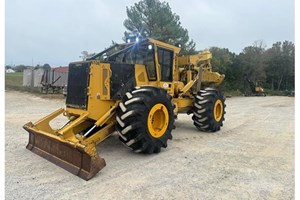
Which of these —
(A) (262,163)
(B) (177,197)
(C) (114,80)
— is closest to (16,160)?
(C) (114,80)

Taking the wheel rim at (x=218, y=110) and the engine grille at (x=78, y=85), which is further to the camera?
the wheel rim at (x=218, y=110)

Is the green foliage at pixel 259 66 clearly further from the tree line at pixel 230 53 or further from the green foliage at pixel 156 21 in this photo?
the green foliage at pixel 156 21

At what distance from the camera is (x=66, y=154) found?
4434 mm

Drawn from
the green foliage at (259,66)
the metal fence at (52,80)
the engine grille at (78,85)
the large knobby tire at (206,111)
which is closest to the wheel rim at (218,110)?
the large knobby tire at (206,111)

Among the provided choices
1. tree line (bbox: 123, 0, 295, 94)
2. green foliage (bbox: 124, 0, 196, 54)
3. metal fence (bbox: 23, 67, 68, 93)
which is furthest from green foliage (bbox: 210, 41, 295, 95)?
metal fence (bbox: 23, 67, 68, 93)

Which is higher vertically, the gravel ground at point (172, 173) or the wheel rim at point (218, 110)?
the wheel rim at point (218, 110)

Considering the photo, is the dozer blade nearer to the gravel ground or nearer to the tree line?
the gravel ground

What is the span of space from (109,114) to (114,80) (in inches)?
33.2

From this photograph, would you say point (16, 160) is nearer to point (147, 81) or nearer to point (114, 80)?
point (114, 80)

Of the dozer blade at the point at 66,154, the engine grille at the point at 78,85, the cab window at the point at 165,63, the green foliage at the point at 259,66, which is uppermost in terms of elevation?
the green foliage at the point at 259,66

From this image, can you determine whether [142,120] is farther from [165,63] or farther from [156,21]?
[156,21]

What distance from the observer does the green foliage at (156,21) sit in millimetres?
22403

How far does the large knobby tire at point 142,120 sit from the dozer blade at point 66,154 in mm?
887

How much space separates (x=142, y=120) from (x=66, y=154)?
1438 millimetres
